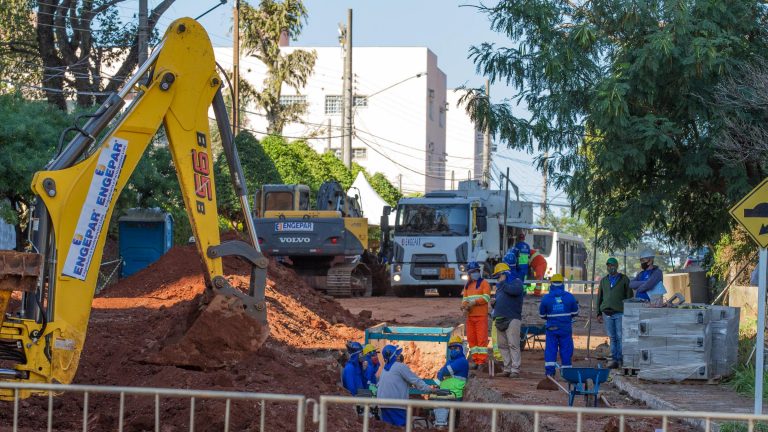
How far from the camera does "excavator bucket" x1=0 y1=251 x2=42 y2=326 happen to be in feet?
28.8

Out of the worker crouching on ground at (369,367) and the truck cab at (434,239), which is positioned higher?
the truck cab at (434,239)

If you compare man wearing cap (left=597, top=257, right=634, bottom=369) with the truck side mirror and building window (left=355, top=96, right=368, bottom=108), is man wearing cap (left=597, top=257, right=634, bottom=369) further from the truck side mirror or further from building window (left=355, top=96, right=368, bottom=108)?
building window (left=355, top=96, right=368, bottom=108)

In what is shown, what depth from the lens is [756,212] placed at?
10938 millimetres

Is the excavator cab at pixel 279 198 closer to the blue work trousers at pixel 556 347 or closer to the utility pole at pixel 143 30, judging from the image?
the utility pole at pixel 143 30

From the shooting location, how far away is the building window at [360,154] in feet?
230

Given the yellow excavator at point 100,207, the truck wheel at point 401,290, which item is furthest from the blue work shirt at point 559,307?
the truck wheel at point 401,290

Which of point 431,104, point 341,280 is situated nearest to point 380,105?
point 431,104

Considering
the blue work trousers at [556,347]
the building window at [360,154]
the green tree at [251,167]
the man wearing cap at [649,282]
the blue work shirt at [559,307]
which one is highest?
the building window at [360,154]

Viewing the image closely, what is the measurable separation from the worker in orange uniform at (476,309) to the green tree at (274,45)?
115 ft

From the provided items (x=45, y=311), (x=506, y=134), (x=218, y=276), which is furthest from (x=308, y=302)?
(x=45, y=311)

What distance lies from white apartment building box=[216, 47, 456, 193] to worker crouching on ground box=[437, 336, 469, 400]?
169 ft

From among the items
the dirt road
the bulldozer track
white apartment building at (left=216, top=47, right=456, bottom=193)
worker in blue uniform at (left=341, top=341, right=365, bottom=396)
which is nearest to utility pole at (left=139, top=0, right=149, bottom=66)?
the dirt road

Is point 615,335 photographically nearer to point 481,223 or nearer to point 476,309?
point 476,309

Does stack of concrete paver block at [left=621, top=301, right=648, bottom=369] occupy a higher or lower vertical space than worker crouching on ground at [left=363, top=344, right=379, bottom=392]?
higher
